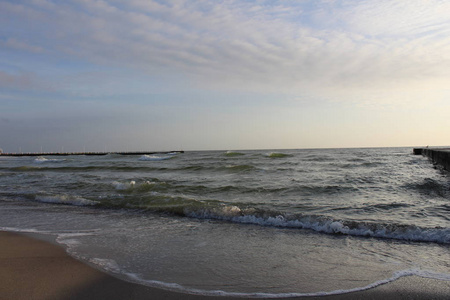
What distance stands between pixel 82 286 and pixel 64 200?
8.06 meters

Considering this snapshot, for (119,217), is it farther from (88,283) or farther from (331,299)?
(331,299)

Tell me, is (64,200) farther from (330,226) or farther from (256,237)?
(330,226)

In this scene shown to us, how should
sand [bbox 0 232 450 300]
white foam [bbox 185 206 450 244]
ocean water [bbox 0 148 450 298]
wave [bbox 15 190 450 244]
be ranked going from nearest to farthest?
sand [bbox 0 232 450 300], ocean water [bbox 0 148 450 298], white foam [bbox 185 206 450 244], wave [bbox 15 190 450 244]

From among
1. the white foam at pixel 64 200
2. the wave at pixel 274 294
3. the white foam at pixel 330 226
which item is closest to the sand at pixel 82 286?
the wave at pixel 274 294

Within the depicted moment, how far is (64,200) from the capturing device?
10.4 meters

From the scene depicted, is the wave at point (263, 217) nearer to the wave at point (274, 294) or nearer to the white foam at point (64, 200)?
the white foam at point (64, 200)

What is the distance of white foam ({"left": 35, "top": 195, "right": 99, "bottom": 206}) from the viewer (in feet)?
32.6

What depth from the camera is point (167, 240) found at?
5398mm

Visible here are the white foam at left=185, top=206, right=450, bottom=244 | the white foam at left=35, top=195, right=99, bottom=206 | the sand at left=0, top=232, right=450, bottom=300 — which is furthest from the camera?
the white foam at left=35, top=195, right=99, bottom=206

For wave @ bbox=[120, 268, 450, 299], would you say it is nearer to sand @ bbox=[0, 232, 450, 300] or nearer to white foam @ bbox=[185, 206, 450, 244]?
sand @ bbox=[0, 232, 450, 300]

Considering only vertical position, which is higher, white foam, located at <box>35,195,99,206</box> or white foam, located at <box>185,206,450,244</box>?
white foam, located at <box>185,206,450,244</box>

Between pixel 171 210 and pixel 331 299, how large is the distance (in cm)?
596

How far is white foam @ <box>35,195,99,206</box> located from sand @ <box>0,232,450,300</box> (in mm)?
5838

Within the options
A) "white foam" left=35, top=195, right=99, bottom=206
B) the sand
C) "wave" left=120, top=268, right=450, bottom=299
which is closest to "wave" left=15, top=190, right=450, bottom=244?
"white foam" left=35, top=195, right=99, bottom=206
